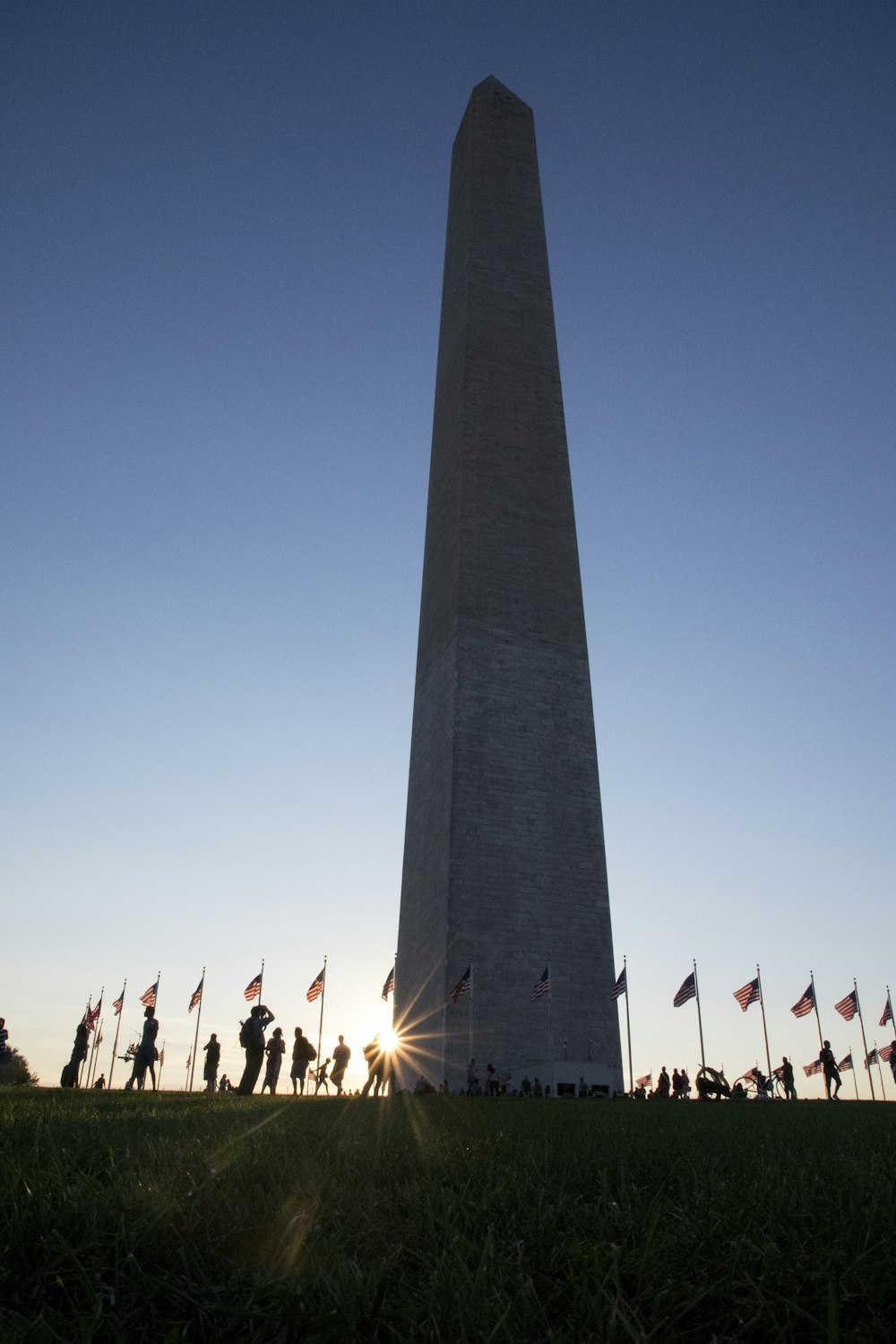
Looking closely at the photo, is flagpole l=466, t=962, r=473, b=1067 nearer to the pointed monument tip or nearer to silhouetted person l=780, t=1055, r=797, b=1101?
silhouetted person l=780, t=1055, r=797, b=1101

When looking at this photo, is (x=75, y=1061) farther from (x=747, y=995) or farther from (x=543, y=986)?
(x=747, y=995)

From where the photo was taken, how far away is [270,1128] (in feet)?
22.3

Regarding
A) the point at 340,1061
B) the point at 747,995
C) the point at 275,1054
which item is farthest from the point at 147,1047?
the point at 747,995

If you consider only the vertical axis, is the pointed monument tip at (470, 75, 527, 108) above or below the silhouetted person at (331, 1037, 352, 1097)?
above

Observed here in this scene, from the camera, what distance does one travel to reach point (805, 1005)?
35.1 meters

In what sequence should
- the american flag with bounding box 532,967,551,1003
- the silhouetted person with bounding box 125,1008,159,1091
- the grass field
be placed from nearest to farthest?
1. the grass field
2. the silhouetted person with bounding box 125,1008,159,1091
3. the american flag with bounding box 532,967,551,1003

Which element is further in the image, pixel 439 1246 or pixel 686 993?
pixel 686 993

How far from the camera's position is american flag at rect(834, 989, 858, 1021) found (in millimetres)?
34250

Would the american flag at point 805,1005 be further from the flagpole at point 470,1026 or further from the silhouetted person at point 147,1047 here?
the silhouetted person at point 147,1047

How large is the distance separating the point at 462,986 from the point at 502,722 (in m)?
8.63

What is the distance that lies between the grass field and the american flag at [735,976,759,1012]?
1192 inches

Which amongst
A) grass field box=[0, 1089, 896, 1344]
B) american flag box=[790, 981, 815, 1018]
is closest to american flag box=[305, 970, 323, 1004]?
american flag box=[790, 981, 815, 1018]

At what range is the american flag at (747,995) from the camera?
108ft

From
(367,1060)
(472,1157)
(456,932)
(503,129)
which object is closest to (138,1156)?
(472,1157)
